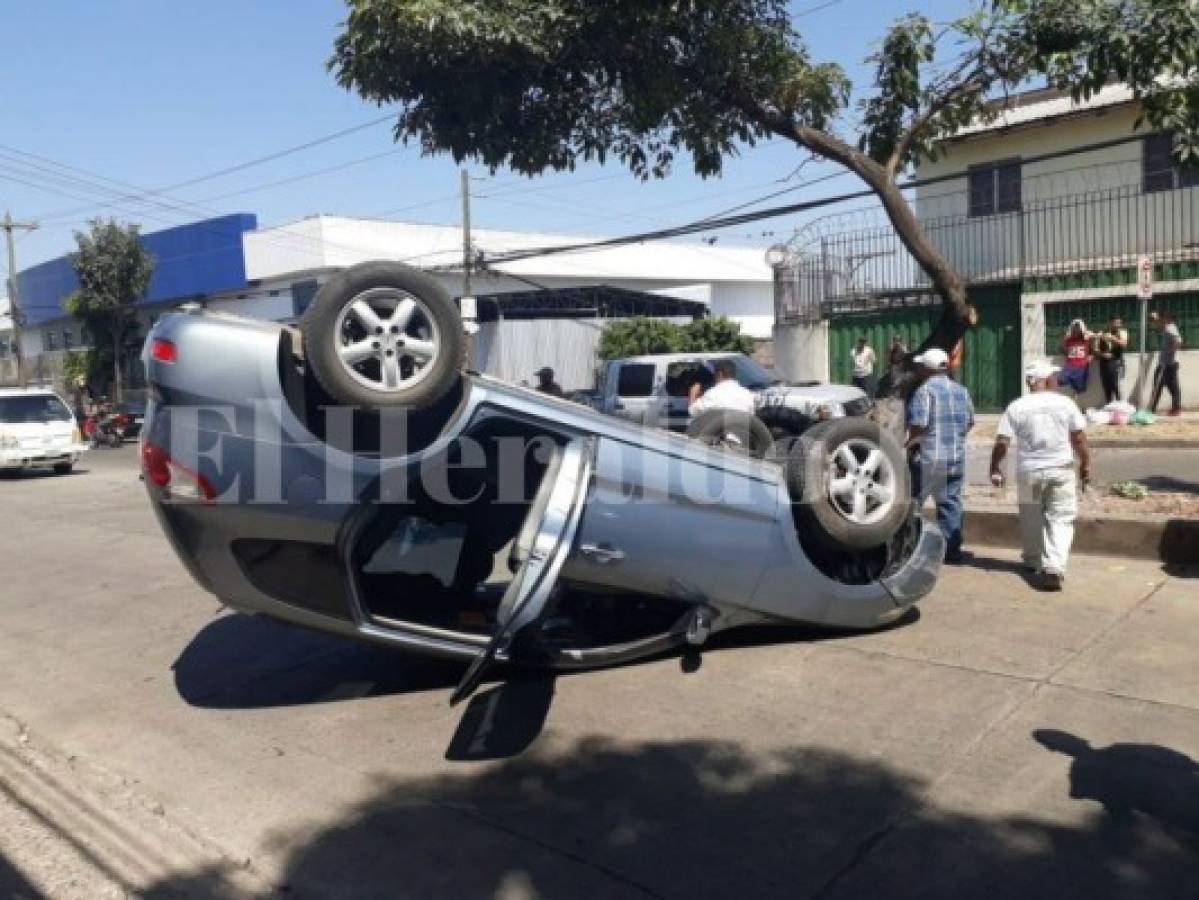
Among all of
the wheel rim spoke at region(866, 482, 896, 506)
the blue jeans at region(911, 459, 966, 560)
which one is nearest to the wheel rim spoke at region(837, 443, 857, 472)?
the wheel rim spoke at region(866, 482, 896, 506)

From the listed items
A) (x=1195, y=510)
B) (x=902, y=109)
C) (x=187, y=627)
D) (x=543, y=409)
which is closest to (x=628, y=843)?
(x=543, y=409)

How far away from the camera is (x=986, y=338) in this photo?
18.0m

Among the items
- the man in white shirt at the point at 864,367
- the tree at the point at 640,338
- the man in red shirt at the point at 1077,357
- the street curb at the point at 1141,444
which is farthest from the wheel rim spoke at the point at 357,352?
the tree at the point at 640,338

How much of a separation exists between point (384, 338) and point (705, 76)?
194 inches

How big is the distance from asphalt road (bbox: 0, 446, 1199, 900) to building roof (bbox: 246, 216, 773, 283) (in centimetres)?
2371

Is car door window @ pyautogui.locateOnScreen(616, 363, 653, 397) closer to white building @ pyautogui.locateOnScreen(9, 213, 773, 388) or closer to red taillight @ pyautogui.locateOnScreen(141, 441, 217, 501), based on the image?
red taillight @ pyautogui.locateOnScreen(141, 441, 217, 501)

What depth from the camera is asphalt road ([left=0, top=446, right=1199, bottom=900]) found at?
134 inches

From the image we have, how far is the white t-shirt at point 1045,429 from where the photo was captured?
21.6 ft

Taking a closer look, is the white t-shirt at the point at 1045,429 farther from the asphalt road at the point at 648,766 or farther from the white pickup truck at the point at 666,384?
the white pickup truck at the point at 666,384

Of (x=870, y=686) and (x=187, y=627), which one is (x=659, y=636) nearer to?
(x=870, y=686)

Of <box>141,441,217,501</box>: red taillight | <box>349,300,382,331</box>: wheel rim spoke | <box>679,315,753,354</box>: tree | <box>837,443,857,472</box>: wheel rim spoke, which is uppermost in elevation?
<box>679,315,753,354</box>: tree

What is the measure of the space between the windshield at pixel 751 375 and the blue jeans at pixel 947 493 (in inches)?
280

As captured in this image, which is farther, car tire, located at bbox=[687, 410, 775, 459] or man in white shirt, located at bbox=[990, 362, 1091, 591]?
man in white shirt, located at bbox=[990, 362, 1091, 591]

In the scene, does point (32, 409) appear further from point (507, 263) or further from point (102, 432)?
point (507, 263)
